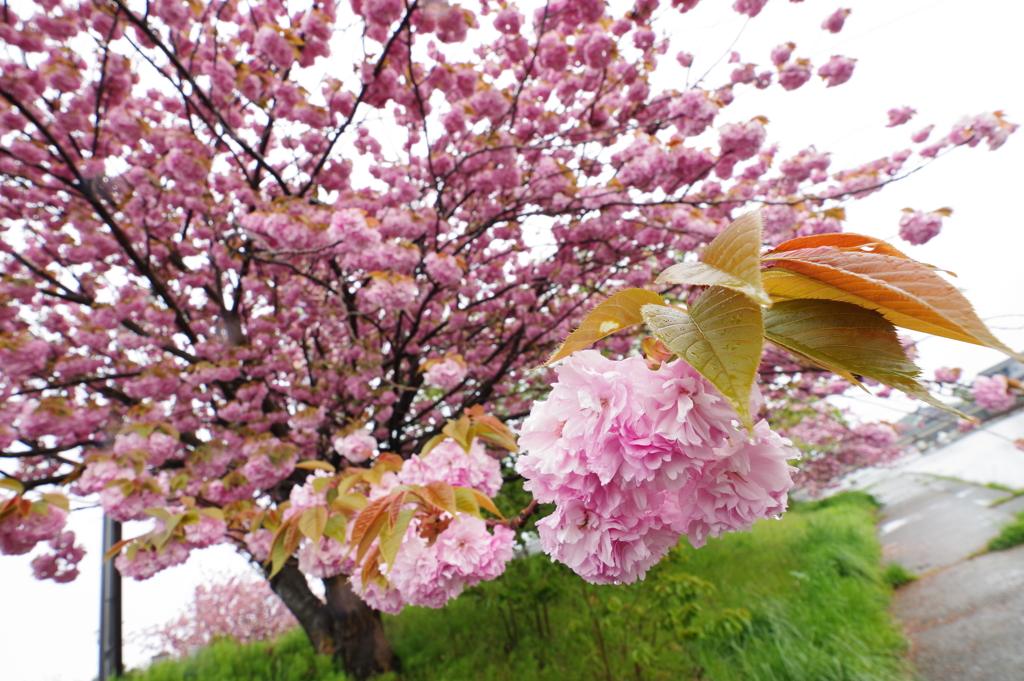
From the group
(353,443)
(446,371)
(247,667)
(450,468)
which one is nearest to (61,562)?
(247,667)

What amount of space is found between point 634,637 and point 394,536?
292cm

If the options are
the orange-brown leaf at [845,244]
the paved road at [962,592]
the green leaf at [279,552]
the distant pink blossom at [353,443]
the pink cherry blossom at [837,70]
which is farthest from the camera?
the pink cherry blossom at [837,70]

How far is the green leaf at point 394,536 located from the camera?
84 cm

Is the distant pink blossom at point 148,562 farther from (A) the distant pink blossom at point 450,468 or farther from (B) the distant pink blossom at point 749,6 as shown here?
(B) the distant pink blossom at point 749,6

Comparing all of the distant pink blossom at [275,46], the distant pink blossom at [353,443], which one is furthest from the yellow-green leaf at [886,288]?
the distant pink blossom at [275,46]

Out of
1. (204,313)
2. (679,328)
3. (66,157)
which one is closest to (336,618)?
(204,313)

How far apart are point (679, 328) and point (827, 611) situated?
13.6ft

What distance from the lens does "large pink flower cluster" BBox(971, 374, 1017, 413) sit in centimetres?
423

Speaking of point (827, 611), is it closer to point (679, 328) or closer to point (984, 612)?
point (984, 612)

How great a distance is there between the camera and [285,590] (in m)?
3.29

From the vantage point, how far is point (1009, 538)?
445 centimetres

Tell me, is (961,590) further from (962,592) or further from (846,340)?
(846,340)

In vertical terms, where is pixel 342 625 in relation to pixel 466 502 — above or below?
below

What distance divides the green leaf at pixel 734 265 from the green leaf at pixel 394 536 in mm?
747
